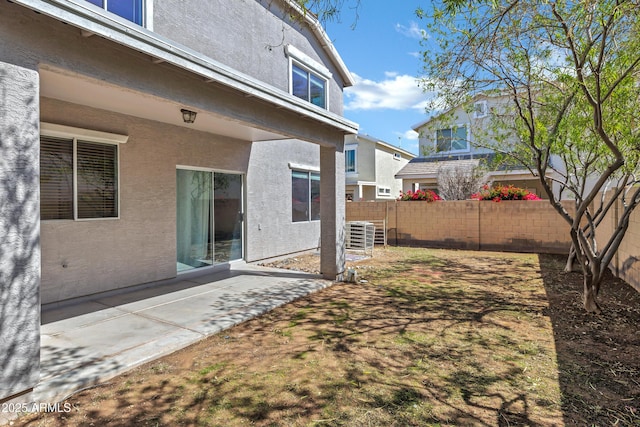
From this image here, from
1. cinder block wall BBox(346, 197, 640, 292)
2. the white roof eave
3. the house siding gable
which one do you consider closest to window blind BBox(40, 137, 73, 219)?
the house siding gable

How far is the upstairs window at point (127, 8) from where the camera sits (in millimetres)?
5555

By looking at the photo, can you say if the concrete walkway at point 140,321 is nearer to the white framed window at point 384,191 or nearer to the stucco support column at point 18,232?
the stucco support column at point 18,232

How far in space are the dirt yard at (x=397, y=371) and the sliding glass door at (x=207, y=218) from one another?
302 cm

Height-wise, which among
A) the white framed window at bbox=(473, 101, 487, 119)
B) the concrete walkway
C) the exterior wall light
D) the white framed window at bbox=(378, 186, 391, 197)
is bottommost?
the concrete walkway

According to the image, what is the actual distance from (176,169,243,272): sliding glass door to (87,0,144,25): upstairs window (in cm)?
281

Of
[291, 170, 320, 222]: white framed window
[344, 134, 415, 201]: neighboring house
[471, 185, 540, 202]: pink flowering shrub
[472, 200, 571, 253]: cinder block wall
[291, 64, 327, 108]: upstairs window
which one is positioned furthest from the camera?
[344, 134, 415, 201]: neighboring house

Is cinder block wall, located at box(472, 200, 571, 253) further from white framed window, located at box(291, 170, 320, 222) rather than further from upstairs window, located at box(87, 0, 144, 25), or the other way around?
upstairs window, located at box(87, 0, 144, 25)

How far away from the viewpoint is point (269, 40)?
9.23m

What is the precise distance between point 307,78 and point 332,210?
15.9 ft

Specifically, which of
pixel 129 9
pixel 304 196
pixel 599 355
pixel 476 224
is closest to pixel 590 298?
pixel 599 355

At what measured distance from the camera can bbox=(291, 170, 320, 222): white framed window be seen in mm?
10936

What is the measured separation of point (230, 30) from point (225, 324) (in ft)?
20.7

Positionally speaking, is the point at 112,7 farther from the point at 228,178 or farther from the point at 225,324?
the point at 225,324

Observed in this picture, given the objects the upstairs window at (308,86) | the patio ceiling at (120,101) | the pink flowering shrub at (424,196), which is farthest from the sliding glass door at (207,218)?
the pink flowering shrub at (424,196)
